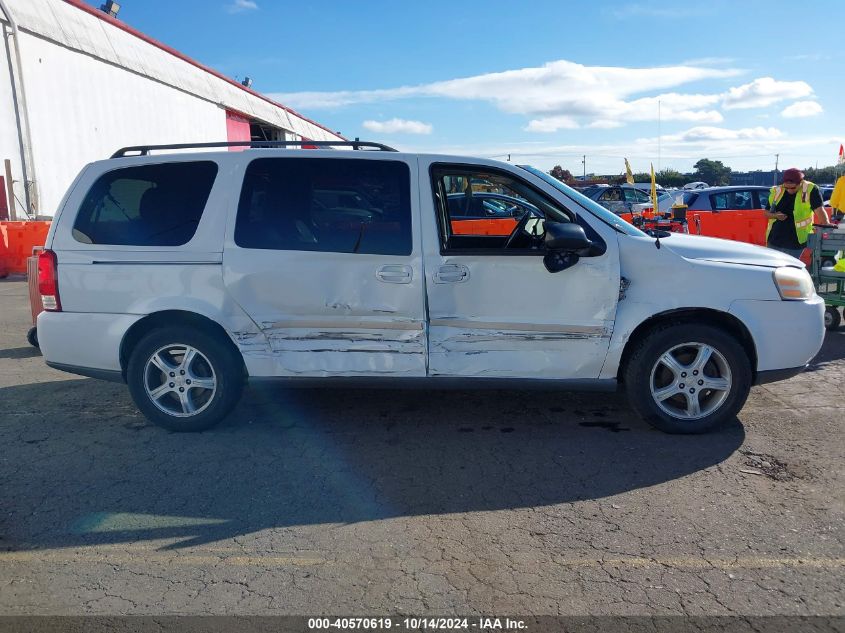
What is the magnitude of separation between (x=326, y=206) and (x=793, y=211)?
Answer: 5.80 m

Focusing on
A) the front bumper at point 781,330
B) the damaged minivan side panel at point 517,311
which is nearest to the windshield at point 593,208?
the damaged minivan side panel at point 517,311

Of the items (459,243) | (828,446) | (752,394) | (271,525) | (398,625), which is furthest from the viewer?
(752,394)

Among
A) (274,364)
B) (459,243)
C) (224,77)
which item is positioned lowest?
(274,364)

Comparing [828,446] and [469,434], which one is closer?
[828,446]

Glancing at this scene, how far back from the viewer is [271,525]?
11.8 ft

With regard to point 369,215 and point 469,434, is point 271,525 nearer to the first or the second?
point 469,434

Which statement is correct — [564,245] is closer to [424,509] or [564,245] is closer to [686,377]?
[686,377]

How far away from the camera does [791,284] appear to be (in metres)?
4.64

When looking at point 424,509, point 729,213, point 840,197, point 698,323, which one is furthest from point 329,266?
point 729,213

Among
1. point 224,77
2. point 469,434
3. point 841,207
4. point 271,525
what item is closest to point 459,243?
point 469,434

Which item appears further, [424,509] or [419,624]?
[424,509]

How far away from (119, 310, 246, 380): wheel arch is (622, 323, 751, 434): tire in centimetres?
276

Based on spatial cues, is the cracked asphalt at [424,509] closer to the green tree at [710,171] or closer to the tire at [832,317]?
the tire at [832,317]

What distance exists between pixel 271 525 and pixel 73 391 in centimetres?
334
